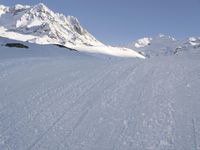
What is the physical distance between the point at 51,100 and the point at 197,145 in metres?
4.26

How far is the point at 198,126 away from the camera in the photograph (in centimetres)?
666

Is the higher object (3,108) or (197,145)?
(3,108)

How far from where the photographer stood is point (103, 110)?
7816 millimetres

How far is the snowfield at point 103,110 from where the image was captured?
20.6 feet

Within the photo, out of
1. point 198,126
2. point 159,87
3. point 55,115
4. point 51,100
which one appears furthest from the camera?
point 159,87

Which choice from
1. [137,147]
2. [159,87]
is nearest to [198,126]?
[137,147]

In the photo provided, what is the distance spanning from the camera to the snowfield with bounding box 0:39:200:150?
6.29m

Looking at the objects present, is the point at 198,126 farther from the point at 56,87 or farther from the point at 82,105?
the point at 56,87

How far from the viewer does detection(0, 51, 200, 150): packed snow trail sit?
20.7 ft

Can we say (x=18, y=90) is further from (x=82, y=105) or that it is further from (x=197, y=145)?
(x=197, y=145)

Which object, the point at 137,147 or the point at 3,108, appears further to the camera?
the point at 3,108

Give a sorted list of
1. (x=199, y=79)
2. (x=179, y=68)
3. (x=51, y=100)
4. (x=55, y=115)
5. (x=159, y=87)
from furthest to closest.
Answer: (x=179, y=68) → (x=199, y=79) → (x=159, y=87) → (x=51, y=100) → (x=55, y=115)

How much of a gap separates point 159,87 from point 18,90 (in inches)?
171

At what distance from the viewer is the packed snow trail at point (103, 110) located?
630 cm
